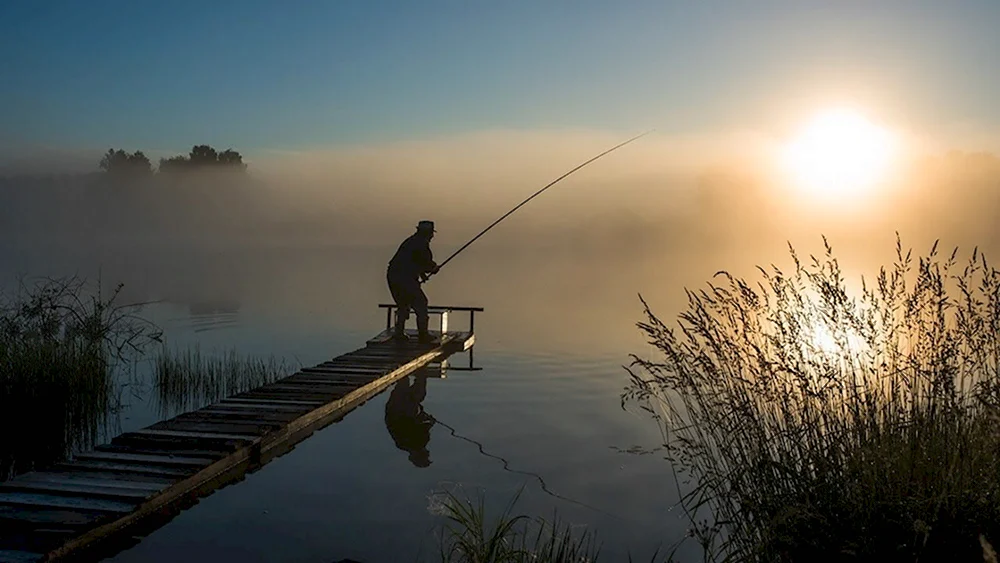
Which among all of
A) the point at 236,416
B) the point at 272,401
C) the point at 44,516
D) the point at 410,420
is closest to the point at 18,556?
the point at 44,516

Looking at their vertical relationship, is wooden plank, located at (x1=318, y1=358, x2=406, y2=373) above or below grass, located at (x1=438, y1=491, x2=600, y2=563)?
above

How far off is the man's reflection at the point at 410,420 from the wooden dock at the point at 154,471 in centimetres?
68

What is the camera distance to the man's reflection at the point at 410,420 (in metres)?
10.8

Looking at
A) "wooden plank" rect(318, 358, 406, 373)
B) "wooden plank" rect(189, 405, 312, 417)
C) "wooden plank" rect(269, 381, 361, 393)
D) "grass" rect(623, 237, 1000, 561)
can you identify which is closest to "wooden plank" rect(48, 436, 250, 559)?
"wooden plank" rect(189, 405, 312, 417)

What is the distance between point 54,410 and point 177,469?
14.7ft

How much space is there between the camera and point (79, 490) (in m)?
6.71

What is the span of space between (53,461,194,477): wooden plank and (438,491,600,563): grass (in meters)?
2.36

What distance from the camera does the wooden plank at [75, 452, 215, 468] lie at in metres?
7.73

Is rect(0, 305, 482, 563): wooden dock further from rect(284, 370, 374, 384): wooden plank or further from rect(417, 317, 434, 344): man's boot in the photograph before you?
rect(417, 317, 434, 344): man's boot

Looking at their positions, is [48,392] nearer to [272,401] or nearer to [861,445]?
[272,401]

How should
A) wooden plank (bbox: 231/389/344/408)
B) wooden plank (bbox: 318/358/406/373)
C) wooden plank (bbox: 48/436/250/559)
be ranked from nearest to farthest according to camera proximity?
wooden plank (bbox: 48/436/250/559) → wooden plank (bbox: 231/389/344/408) → wooden plank (bbox: 318/358/406/373)

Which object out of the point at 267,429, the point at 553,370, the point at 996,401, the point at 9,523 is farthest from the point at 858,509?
the point at 553,370

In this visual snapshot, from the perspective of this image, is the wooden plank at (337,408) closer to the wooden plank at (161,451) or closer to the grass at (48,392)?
the wooden plank at (161,451)

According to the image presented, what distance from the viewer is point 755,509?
520 cm
